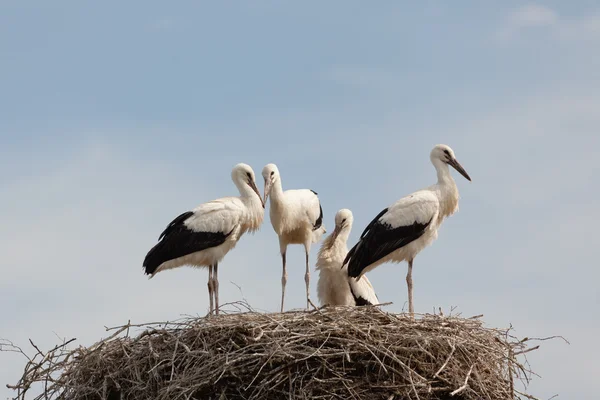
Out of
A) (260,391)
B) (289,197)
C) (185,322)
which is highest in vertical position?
(289,197)

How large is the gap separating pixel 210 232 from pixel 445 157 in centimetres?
230

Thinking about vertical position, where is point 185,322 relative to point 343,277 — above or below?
below

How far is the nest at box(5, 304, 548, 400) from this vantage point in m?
7.86

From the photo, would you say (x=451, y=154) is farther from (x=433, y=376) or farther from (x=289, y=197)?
(x=433, y=376)

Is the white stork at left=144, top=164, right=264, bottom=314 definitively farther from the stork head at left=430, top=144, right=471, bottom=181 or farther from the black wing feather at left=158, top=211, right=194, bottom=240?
the stork head at left=430, top=144, right=471, bottom=181

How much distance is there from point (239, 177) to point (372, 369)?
3.45 metres

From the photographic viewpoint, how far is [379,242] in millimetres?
10352

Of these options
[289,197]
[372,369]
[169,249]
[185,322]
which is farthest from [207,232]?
[372,369]

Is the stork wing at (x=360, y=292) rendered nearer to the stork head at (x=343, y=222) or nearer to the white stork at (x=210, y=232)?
the stork head at (x=343, y=222)

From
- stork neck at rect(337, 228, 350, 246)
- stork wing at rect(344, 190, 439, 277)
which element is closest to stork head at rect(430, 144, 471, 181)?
stork wing at rect(344, 190, 439, 277)

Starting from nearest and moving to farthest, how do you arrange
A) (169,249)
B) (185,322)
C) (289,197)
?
1. (185,322)
2. (169,249)
3. (289,197)

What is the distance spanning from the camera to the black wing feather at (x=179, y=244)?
1053 centimetres

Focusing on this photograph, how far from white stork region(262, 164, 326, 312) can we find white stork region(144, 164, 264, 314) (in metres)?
0.23

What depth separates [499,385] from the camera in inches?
331
